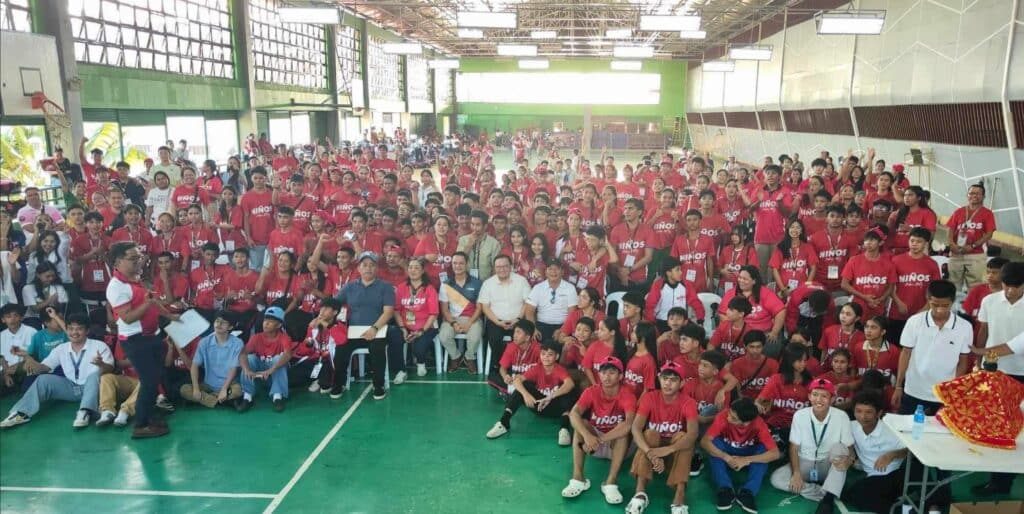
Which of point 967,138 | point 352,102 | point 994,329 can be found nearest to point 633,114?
point 352,102

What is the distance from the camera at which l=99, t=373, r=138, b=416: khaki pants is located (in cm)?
560

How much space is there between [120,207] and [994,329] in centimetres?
863

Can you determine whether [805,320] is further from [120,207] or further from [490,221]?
[120,207]

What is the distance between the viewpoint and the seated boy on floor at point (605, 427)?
14.9 feet

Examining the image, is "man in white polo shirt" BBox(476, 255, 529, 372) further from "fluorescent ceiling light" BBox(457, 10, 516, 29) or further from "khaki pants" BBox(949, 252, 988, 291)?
"fluorescent ceiling light" BBox(457, 10, 516, 29)

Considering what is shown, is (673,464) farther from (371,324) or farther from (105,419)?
(105,419)

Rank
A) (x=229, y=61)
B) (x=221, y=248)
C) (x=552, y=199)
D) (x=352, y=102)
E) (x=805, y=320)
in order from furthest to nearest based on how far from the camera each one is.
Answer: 1. (x=352, y=102)
2. (x=229, y=61)
3. (x=552, y=199)
4. (x=221, y=248)
5. (x=805, y=320)

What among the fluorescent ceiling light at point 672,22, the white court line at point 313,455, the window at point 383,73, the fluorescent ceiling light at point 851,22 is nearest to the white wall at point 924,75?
the fluorescent ceiling light at point 851,22

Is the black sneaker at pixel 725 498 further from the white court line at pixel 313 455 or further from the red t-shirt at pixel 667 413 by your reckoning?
the white court line at pixel 313 455

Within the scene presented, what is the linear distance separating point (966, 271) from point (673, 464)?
455cm

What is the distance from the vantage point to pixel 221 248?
7457mm

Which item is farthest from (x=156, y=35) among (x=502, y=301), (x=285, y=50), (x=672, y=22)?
(x=502, y=301)

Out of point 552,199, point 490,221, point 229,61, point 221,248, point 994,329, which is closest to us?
point 994,329

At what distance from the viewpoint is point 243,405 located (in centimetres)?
588
